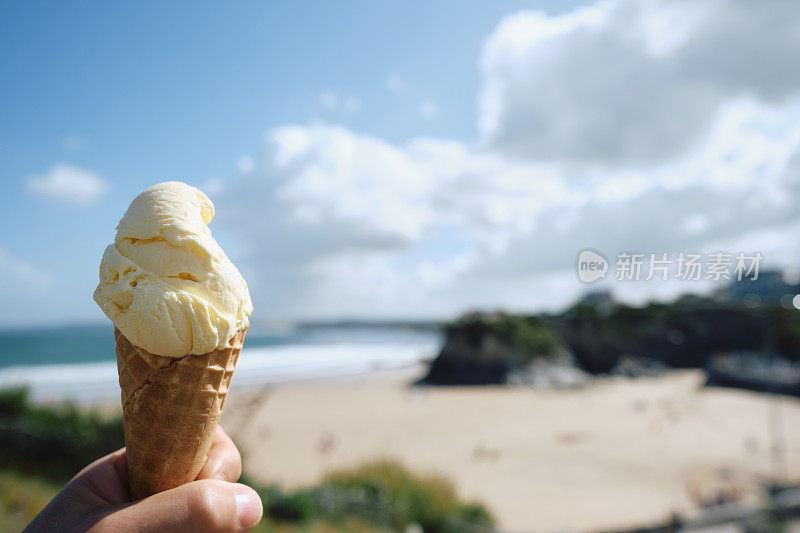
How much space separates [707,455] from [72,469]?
18598mm

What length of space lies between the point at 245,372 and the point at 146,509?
38.0 meters

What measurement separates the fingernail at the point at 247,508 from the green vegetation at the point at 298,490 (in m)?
5.34

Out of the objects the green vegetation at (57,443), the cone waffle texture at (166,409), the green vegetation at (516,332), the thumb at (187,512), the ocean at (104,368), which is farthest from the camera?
the green vegetation at (516,332)

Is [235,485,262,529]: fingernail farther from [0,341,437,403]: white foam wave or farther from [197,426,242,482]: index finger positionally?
[0,341,437,403]: white foam wave

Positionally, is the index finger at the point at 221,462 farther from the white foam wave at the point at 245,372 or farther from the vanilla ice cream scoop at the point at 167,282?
the white foam wave at the point at 245,372

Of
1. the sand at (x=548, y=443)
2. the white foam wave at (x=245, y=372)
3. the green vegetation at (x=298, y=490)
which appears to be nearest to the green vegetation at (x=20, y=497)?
the green vegetation at (x=298, y=490)

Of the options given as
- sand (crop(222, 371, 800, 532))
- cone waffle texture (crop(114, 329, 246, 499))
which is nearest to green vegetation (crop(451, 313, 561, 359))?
sand (crop(222, 371, 800, 532))

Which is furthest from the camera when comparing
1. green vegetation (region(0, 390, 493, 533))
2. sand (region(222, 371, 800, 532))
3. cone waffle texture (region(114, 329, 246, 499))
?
sand (region(222, 371, 800, 532))

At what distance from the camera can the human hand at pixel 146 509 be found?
178 cm

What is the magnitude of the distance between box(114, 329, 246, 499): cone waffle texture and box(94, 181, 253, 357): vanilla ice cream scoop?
0.11m

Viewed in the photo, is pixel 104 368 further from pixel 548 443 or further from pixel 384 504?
pixel 384 504

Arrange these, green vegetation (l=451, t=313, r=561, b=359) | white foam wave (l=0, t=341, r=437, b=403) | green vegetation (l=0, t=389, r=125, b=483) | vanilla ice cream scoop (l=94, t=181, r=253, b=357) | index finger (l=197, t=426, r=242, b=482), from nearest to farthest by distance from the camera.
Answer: vanilla ice cream scoop (l=94, t=181, r=253, b=357)
index finger (l=197, t=426, r=242, b=482)
green vegetation (l=0, t=389, r=125, b=483)
white foam wave (l=0, t=341, r=437, b=403)
green vegetation (l=451, t=313, r=561, b=359)

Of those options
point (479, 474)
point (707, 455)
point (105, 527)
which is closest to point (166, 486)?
point (105, 527)

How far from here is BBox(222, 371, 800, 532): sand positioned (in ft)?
37.6
